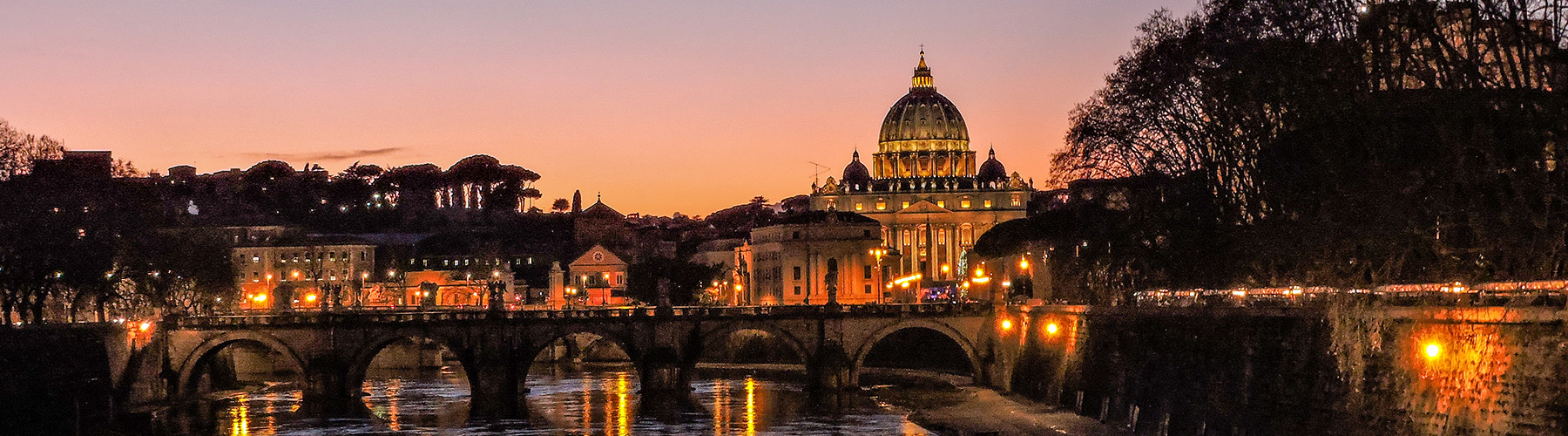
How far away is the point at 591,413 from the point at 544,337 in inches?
488

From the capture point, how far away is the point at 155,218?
374 ft

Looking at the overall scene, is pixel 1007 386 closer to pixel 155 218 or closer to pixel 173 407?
pixel 173 407

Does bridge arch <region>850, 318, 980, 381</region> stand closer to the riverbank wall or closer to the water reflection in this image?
the riverbank wall

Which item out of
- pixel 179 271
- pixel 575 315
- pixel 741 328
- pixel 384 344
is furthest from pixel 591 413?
pixel 179 271

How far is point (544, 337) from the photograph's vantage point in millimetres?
97125

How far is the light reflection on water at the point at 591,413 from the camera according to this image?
254 feet

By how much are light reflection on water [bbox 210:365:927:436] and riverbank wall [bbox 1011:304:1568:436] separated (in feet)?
27.2

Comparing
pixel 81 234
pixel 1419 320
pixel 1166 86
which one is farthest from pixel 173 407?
pixel 1419 320

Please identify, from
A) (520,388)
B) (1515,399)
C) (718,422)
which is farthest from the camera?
(520,388)

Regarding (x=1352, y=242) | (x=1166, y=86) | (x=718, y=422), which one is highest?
(x=1166, y=86)

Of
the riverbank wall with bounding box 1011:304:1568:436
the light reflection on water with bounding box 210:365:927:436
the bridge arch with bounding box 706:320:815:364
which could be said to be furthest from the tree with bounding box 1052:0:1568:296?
the bridge arch with bounding box 706:320:815:364

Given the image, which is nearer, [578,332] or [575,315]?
[578,332]

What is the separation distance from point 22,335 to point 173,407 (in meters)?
9.02

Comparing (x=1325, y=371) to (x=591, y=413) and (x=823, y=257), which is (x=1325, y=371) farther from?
(x=823, y=257)
